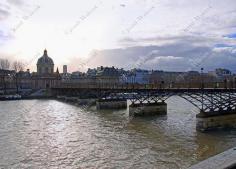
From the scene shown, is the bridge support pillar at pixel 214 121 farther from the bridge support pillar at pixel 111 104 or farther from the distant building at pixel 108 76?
the distant building at pixel 108 76

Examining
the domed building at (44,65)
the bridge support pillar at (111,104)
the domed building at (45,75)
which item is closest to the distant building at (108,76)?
the domed building at (45,75)

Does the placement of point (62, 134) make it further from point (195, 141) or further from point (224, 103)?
point (224, 103)

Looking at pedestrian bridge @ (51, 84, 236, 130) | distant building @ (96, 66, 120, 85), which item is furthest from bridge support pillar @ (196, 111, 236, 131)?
distant building @ (96, 66, 120, 85)

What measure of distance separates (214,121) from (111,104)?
120 ft

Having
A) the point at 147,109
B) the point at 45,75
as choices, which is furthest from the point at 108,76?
the point at 147,109

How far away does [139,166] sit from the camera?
21.2 m

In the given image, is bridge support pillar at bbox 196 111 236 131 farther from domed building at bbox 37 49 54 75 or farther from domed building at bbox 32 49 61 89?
domed building at bbox 37 49 54 75

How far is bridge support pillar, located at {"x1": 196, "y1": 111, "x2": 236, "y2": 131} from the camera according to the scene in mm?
36531

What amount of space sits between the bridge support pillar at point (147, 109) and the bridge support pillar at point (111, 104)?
16.7 m

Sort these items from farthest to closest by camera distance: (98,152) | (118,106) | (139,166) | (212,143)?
(118,106), (212,143), (98,152), (139,166)

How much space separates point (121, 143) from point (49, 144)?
18.5 feet

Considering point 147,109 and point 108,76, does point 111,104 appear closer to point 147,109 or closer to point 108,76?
point 147,109

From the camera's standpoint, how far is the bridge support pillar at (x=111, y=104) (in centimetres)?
7181

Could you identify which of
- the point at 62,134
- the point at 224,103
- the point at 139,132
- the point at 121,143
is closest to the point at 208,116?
the point at 224,103
